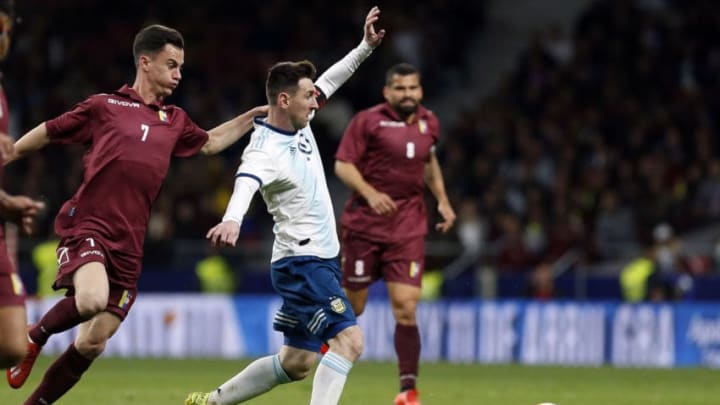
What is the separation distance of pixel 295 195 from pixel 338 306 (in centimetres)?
71

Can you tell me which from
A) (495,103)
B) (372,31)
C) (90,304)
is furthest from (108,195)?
(495,103)

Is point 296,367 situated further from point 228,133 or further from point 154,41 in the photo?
point 154,41

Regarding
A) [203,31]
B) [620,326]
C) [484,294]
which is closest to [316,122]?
[203,31]

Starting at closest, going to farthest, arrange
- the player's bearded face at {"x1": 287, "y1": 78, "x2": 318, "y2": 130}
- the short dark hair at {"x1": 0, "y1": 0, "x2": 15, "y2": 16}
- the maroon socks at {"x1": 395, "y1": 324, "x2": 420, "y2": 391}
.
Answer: the short dark hair at {"x1": 0, "y1": 0, "x2": 15, "y2": 16} < the player's bearded face at {"x1": 287, "y1": 78, "x2": 318, "y2": 130} < the maroon socks at {"x1": 395, "y1": 324, "x2": 420, "y2": 391}

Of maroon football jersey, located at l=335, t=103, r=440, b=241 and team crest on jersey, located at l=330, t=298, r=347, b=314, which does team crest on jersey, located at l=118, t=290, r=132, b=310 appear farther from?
maroon football jersey, located at l=335, t=103, r=440, b=241

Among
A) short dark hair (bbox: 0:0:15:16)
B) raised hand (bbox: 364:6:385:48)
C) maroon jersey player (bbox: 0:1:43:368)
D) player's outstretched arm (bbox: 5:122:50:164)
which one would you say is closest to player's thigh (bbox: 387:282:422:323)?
raised hand (bbox: 364:6:385:48)

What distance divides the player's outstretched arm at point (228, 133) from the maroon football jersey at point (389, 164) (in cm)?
238

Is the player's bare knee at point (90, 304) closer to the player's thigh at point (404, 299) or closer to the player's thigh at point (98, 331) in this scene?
the player's thigh at point (98, 331)

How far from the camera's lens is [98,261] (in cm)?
876

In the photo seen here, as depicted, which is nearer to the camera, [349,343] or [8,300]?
[8,300]

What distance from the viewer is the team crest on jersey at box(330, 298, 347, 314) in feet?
28.6

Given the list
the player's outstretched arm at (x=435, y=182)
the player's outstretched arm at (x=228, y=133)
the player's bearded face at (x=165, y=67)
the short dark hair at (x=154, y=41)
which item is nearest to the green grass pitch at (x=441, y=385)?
the player's outstretched arm at (x=435, y=182)

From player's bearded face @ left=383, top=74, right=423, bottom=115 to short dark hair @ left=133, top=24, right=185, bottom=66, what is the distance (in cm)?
285

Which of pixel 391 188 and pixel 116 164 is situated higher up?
pixel 391 188
